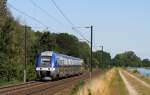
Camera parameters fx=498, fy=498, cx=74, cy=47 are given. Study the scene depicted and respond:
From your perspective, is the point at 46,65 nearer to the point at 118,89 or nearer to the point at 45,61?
the point at 45,61

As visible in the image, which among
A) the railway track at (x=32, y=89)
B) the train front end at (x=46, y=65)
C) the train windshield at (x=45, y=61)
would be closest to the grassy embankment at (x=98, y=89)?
the railway track at (x=32, y=89)

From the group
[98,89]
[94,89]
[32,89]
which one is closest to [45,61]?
[32,89]

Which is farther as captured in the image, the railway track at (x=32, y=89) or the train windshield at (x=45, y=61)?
the train windshield at (x=45, y=61)

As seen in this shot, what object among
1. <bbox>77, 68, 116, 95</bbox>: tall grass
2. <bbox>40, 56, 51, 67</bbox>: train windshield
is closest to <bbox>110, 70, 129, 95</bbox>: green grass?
<bbox>77, 68, 116, 95</bbox>: tall grass

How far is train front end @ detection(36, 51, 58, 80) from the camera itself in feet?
199

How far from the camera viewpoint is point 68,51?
197000 millimetres

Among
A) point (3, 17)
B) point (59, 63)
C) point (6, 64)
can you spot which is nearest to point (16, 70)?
point (6, 64)

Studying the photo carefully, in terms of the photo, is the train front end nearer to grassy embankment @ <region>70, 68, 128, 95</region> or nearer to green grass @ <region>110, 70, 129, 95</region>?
grassy embankment @ <region>70, 68, 128, 95</region>

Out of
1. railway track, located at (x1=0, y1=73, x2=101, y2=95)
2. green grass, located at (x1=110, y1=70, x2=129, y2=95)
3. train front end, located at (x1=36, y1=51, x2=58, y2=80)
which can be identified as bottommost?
green grass, located at (x1=110, y1=70, x2=129, y2=95)

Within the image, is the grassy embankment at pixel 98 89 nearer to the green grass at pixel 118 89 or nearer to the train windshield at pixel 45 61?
the green grass at pixel 118 89

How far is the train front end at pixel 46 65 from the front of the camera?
199 ft

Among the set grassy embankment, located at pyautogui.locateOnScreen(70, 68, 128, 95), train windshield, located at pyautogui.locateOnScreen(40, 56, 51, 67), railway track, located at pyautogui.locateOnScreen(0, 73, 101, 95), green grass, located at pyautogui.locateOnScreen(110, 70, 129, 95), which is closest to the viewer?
grassy embankment, located at pyautogui.locateOnScreen(70, 68, 128, 95)

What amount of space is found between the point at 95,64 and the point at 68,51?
15.1 m

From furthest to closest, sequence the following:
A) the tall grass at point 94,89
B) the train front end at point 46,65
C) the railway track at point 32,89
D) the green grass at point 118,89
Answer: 1. the train front end at point 46,65
2. the green grass at point 118,89
3. the railway track at point 32,89
4. the tall grass at point 94,89
